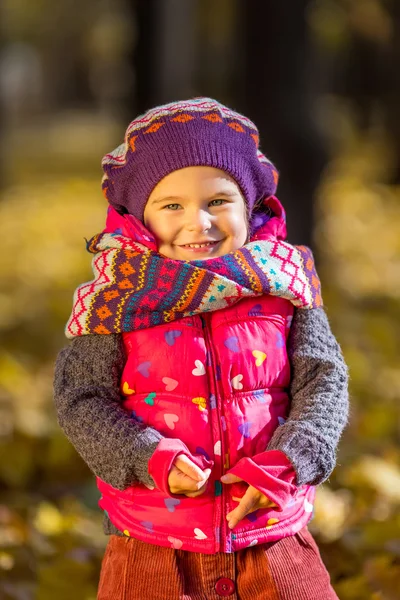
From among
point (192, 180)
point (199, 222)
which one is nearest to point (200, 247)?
point (199, 222)

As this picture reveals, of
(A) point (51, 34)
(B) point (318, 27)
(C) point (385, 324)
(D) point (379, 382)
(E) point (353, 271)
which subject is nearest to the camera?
(D) point (379, 382)

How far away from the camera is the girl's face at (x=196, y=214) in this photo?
2.47m

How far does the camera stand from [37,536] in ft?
12.7

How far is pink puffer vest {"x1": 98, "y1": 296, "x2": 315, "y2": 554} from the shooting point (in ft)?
7.79

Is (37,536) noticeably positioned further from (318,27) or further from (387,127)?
(387,127)

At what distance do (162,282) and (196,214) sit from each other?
204 mm

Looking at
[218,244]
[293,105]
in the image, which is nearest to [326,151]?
[293,105]

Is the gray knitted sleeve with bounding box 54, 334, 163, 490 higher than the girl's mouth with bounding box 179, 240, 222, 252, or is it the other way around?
the girl's mouth with bounding box 179, 240, 222, 252

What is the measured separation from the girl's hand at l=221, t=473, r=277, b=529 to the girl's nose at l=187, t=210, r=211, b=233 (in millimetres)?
643

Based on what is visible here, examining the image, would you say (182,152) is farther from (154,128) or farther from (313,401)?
(313,401)

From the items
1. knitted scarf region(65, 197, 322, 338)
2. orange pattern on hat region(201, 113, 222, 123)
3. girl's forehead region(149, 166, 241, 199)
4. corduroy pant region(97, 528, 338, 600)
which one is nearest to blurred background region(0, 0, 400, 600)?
corduroy pant region(97, 528, 338, 600)

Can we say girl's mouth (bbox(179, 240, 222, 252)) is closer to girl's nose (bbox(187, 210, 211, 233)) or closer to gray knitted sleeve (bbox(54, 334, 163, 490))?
girl's nose (bbox(187, 210, 211, 233))

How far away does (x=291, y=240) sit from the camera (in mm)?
7266

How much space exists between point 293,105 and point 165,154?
16.3 feet
